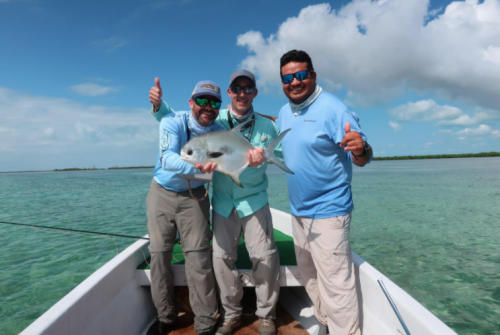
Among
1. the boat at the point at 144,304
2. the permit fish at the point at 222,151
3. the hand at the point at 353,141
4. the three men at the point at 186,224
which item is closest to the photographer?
the boat at the point at 144,304

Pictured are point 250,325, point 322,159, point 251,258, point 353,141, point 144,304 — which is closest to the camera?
point 353,141

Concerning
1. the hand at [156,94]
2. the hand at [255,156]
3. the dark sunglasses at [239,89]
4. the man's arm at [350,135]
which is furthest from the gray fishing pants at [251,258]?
the hand at [156,94]

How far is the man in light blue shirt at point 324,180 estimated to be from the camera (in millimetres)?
2932

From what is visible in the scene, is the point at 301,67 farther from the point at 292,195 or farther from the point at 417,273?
the point at 417,273

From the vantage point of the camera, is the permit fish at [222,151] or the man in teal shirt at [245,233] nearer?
the permit fish at [222,151]

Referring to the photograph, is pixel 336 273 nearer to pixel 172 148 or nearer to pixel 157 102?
pixel 172 148

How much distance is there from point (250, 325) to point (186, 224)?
5.06ft

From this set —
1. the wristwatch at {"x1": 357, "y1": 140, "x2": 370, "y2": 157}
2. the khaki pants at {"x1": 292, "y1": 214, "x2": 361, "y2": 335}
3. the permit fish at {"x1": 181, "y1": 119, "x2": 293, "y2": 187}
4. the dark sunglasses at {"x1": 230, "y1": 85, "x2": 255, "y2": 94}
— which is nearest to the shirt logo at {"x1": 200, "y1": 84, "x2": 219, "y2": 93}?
the dark sunglasses at {"x1": 230, "y1": 85, "x2": 255, "y2": 94}

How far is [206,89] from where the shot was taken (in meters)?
3.13

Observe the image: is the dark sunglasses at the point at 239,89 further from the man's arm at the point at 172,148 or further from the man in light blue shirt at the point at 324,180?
the man's arm at the point at 172,148

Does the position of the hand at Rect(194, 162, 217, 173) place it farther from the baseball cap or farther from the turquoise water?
the turquoise water

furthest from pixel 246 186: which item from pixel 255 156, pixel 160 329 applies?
pixel 160 329

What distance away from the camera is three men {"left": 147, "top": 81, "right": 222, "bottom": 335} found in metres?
3.25

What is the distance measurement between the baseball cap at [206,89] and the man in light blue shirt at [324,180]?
2.47ft
